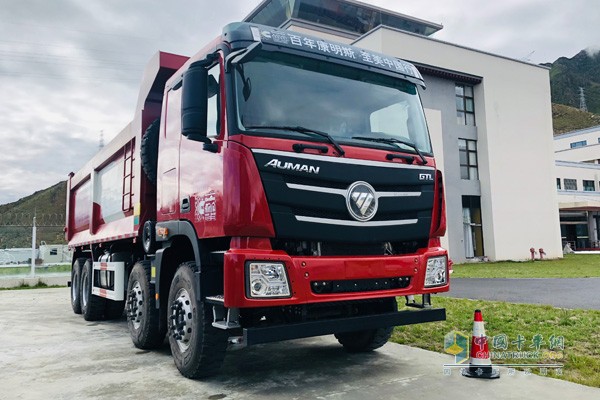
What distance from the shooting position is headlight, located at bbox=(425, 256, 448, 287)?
4.29 m

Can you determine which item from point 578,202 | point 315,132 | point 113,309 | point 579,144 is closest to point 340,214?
point 315,132

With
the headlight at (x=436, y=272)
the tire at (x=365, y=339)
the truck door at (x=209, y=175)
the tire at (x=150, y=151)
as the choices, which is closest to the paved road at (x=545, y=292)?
the tire at (x=365, y=339)

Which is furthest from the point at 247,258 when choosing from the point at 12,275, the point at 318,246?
the point at 12,275

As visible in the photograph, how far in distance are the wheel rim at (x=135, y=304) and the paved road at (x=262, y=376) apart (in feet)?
1.14

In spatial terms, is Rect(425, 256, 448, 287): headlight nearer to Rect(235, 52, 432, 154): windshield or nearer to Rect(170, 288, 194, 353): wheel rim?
Rect(235, 52, 432, 154): windshield

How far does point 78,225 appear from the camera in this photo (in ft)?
32.6

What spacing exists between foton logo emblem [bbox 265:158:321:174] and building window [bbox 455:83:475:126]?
994 inches

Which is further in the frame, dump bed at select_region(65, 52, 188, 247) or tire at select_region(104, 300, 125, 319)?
tire at select_region(104, 300, 125, 319)

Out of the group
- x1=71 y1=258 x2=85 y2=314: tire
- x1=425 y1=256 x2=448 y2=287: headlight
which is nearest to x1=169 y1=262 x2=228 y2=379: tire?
x1=425 y1=256 x2=448 y2=287: headlight

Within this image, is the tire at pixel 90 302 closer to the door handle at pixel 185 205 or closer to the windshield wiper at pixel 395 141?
the door handle at pixel 185 205

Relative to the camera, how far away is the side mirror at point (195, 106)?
378 centimetres

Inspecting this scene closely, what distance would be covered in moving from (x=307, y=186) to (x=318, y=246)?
494 mm

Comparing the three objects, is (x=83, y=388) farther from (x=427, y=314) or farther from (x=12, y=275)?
(x=12, y=275)

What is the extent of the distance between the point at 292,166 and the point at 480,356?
2.30m
